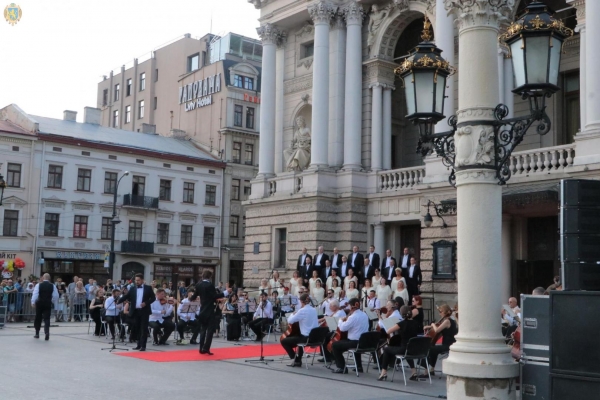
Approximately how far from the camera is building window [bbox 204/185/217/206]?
2366 inches

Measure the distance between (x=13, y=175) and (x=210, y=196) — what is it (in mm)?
15851

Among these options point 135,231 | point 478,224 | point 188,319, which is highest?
point 135,231

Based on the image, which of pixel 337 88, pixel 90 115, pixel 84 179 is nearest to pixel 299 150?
pixel 337 88

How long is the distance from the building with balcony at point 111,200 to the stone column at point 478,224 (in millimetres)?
42436

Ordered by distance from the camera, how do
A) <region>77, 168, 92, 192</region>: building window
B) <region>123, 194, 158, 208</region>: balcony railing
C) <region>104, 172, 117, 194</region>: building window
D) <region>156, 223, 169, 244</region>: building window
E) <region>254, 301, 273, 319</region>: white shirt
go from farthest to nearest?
<region>156, 223, 169, 244</region>: building window → <region>123, 194, 158, 208</region>: balcony railing → <region>104, 172, 117, 194</region>: building window → <region>77, 168, 92, 192</region>: building window → <region>254, 301, 273, 319</region>: white shirt

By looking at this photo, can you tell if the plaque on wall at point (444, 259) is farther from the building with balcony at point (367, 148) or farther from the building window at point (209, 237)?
the building window at point (209, 237)

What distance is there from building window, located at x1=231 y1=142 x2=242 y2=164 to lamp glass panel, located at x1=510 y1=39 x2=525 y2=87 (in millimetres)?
52778

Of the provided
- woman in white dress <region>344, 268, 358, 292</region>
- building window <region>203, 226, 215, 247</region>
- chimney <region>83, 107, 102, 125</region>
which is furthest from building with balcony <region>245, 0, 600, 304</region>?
chimney <region>83, 107, 102, 125</region>

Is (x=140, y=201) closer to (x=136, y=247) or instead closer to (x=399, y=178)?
(x=136, y=247)

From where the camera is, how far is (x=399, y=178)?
29562mm

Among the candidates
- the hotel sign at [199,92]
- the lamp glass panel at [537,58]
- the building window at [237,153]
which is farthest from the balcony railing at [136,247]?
the lamp glass panel at [537,58]

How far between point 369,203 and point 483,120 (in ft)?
72.4

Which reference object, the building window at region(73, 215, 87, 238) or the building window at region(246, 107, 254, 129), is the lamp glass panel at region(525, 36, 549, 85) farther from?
the building window at region(246, 107, 254, 129)

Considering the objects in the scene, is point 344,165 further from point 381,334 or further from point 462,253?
point 462,253
